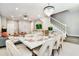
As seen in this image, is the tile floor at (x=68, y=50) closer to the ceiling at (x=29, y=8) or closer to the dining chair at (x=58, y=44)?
the dining chair at (x=58, y=44)

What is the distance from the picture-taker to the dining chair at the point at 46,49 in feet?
7.29

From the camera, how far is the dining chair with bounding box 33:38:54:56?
87.5 inches

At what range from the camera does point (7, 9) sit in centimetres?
221

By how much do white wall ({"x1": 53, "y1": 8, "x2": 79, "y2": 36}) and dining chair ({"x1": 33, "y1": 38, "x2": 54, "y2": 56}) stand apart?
37 cm

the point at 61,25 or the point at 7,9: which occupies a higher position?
the point at 7,9

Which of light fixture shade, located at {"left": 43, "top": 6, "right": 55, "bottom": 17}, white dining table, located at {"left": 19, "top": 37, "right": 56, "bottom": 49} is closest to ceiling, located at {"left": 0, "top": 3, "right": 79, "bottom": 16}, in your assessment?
light fixture shade, located at {"left": 43, "top": 6, "right": 55, "bottom": 17}

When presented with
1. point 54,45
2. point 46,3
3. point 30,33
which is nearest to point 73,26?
point 54,45

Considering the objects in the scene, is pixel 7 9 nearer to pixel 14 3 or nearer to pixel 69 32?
pixel 14 3

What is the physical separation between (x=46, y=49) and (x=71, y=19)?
683 millimetres

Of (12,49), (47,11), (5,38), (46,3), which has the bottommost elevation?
→ (12,49)

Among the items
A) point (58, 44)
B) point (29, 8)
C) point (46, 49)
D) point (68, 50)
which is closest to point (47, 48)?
point (46, 49)

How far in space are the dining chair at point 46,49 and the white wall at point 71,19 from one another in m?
0.37

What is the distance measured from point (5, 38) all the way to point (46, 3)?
0.93 meters

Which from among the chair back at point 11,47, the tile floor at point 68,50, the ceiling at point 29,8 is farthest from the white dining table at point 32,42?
the ceiling at point 29,8
